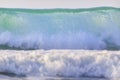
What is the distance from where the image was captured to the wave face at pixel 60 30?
154 cm

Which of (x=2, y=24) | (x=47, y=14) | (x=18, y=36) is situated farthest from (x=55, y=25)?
(x=2, y=24)

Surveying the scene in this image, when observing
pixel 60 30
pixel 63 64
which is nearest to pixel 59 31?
pixel 60 30

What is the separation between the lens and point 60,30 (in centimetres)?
159

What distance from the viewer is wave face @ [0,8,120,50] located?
1539 millimetres

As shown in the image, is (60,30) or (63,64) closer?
(63,64)

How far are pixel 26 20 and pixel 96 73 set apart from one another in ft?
2.35

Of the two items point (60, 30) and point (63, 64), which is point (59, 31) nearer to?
point (60, 30)

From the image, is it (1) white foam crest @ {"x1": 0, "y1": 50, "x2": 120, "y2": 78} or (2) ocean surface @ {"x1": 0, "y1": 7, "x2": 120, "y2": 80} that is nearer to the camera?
(1) white foam crest @ {"x1": 0, "y1": 50, "x2": 120, "y2": 78}

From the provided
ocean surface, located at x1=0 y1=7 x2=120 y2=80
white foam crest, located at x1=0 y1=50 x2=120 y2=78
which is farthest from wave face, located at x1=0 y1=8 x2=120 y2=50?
white foam crest, located at x1=0 y1=50 x2=120 y2=78

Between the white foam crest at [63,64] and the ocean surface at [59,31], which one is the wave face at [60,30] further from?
the white foam crest at [63,64]

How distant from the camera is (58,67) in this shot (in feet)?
3.61

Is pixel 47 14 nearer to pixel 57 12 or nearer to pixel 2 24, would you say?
pixel 57 12

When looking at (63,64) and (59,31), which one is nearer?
(63,64)

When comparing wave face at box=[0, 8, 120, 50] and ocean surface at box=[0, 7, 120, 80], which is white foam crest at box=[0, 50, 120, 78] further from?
wave face at box=[0, 8, 120, 50]
